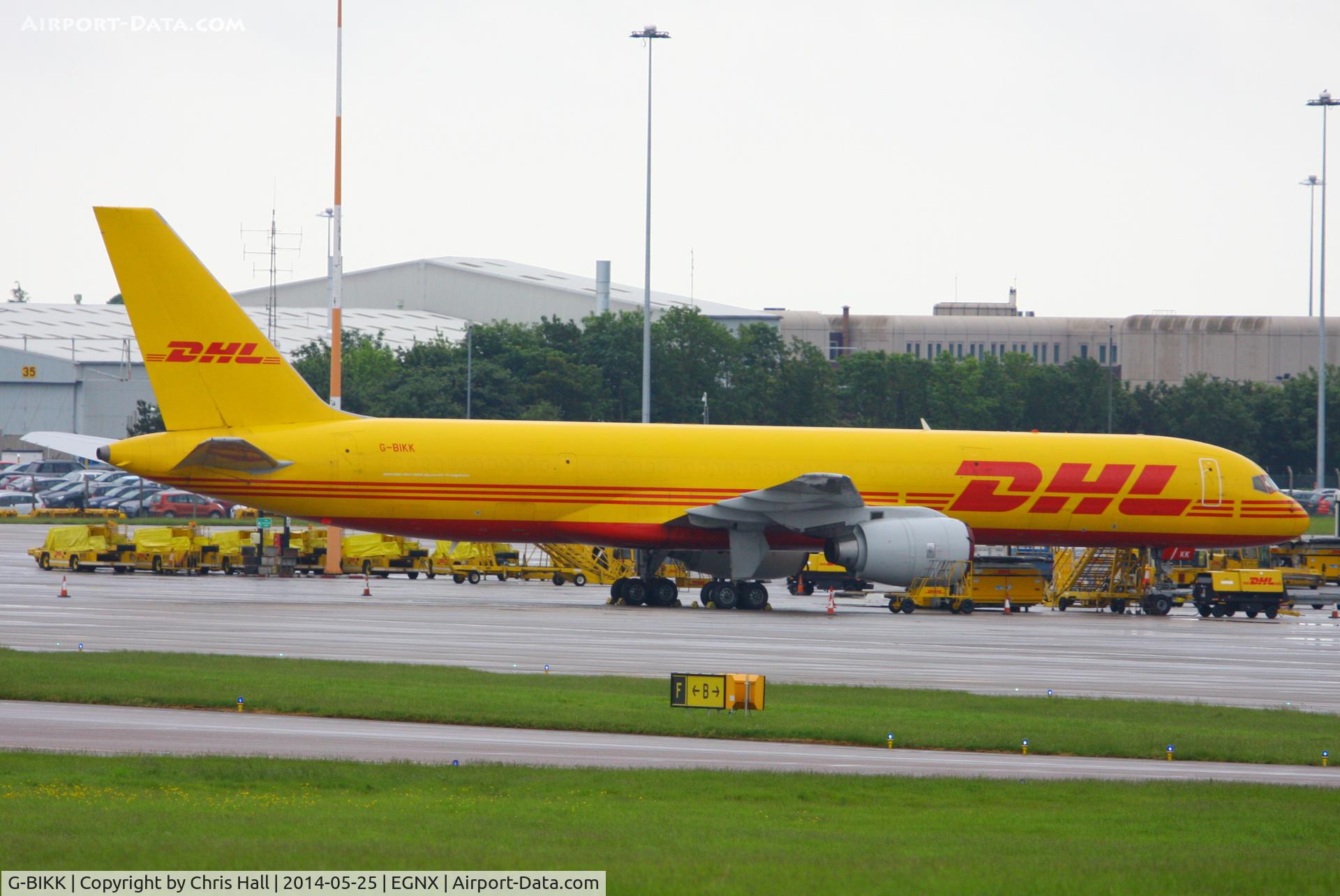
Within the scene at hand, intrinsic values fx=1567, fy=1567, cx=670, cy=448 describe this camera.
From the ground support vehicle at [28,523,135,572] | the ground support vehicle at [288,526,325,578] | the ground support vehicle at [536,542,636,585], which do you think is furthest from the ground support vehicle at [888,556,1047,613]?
the ground support vehicle at [28,523,135,572]

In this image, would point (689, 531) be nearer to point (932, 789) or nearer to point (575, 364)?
point (932, 789)

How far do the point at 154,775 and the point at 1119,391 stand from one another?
275 feet

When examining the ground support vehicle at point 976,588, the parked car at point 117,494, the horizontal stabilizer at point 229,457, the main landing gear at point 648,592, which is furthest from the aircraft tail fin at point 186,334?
the parked car at point 117,494

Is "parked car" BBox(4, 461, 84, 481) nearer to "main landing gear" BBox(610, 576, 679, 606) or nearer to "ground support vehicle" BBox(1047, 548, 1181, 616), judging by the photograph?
"main landing gear" BBox(610, 576, 679, 606)

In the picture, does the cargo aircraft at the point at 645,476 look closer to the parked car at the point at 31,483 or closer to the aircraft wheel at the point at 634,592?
the aircraft wheel at the point at 634,592

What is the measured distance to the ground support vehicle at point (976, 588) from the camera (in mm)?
38094

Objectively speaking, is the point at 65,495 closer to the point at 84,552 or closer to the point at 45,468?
the point at 45,468

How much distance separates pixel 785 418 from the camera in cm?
9006

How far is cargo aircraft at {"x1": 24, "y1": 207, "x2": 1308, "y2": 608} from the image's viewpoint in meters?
35.5

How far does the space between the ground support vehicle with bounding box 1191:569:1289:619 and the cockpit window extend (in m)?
2.27

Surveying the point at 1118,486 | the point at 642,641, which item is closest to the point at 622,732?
the point at 642,641

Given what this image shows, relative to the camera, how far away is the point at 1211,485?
3875cm

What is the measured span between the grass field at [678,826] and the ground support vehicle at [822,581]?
1238 inches

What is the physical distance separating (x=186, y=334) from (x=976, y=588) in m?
20.1
